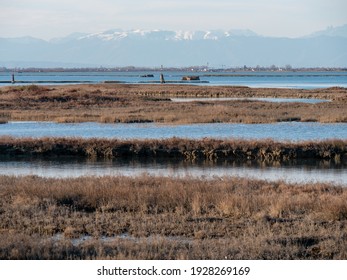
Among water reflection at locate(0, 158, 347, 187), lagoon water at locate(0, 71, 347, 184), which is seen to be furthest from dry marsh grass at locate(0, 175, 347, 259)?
water reflection at locate(0, 158, 347, 187)

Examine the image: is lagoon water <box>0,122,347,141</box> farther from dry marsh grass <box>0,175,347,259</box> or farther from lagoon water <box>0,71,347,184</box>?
dry marsh grass <box>0,175,347,259</box>

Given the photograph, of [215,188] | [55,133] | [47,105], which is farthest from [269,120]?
[215,188]

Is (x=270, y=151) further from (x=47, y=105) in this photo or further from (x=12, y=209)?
(x=47, y=105)

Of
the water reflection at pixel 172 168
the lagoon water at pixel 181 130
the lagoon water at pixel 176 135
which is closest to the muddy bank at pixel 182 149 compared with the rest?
the water reflection at pixel 172 168

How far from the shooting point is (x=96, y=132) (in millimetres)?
40312

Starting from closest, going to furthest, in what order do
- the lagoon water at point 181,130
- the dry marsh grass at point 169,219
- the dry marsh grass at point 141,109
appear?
the dry marsh grass at point 169,219, the lagoon water at point 181,130, the dry marsh grass at point 141,109

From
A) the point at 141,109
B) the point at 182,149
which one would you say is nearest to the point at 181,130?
the point at 182,149

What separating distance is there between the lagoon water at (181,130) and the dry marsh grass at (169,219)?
1715 centimetres

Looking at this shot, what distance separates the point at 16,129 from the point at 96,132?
18.8 feet

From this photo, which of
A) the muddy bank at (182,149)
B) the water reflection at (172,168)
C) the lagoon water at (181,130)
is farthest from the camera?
the lagoon water at (181,130)

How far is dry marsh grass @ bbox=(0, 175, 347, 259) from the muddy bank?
387 inches

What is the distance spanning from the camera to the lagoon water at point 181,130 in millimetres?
37438

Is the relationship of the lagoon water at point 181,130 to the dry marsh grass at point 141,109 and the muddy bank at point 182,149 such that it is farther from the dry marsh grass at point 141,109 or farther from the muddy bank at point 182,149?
the muddy bank at point 182,149

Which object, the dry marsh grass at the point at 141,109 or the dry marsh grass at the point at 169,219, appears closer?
the dry marsh grass at the point at 169,219
